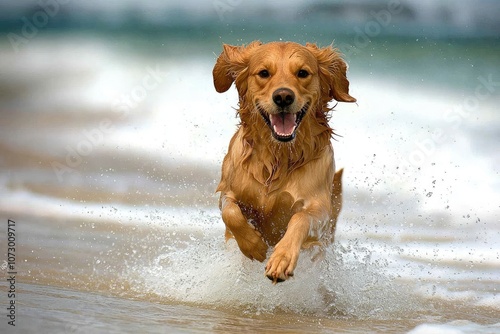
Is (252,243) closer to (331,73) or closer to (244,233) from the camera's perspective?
(244,233)

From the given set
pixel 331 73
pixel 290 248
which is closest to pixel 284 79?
pixel 331 73

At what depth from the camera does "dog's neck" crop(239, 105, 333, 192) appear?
179 inches

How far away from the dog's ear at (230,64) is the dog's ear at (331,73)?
38 centimetres

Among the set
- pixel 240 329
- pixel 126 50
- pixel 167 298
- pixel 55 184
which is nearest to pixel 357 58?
pixel 126 50

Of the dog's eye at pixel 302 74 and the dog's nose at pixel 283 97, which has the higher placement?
the dog's eye at pixel 302 74

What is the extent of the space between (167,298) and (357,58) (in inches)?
192

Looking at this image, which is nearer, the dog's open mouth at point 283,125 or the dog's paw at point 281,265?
the dog's paw at point 281,265

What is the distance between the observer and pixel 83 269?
5324mm

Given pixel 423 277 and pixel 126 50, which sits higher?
pixel 126 50

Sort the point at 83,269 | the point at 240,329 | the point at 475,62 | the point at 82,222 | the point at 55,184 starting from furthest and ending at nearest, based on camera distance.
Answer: the point at 475,62 → the point at 55,184 → the point at 82,222 → the point at 83,269 → the point at 240,329

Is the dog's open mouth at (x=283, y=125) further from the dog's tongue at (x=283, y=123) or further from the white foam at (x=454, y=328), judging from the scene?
the white foam at (x=454, y=328)

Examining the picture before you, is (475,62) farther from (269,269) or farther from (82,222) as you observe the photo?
(269,269)

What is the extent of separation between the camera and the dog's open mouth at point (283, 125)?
4.34 meters

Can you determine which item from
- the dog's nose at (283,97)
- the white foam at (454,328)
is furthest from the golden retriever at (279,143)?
the white foam at (454,328)
